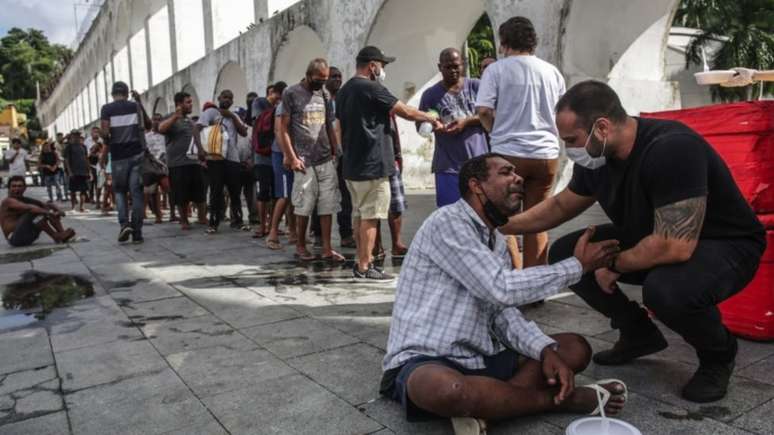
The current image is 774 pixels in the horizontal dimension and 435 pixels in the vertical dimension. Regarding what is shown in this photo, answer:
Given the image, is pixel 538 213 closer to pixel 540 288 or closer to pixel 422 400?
pixel 540 288

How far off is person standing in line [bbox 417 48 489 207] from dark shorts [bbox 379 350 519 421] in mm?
2136

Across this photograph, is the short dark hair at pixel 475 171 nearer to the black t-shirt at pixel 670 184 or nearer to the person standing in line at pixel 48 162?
the black t-shirt at pixel 670 184

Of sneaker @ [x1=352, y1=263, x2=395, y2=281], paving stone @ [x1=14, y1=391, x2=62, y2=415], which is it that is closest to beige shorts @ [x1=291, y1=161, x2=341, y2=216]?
sneaker @ [x1=352, y1=263, x2=395, y2=281]

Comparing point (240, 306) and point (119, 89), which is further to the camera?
point (119, 89)

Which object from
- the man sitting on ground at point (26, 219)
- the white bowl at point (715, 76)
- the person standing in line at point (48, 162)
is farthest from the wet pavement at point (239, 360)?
the person standing in line at point (48, 162)

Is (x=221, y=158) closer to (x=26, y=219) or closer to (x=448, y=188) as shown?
(x=26, y=219)

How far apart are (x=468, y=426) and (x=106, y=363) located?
212cm

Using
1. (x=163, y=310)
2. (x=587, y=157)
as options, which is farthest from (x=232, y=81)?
(x=587, y=157)

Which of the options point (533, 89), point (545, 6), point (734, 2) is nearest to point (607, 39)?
point (545, 6)

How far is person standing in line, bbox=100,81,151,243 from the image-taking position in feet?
24.4

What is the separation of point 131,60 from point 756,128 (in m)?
30.8

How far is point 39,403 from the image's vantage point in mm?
2850

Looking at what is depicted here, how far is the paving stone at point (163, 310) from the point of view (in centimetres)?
422

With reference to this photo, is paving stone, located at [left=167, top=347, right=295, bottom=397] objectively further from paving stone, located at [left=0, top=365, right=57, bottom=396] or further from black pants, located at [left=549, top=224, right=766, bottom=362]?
black pants, located at [left=549, top=224, right=766, bottom=362]
